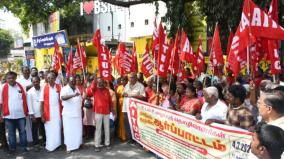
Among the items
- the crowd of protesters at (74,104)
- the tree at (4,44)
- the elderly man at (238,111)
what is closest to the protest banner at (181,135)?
the elderly man at (238,111)

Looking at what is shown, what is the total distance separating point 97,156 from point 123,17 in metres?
25.1

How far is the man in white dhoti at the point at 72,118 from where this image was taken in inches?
318

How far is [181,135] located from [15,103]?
3804mm

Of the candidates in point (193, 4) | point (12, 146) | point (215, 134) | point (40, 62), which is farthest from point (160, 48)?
point (40, 62)

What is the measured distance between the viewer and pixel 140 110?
7.55m

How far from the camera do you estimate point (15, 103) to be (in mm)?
7988

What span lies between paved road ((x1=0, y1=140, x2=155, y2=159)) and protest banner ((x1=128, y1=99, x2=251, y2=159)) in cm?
28

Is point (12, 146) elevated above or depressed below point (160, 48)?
below

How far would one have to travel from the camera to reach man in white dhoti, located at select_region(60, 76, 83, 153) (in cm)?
809

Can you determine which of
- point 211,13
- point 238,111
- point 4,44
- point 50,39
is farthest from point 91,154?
point 4,44

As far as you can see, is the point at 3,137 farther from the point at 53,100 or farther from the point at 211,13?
the point at 211,13

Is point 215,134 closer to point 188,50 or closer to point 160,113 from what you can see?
point 160,113

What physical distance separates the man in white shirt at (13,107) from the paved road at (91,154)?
310mm

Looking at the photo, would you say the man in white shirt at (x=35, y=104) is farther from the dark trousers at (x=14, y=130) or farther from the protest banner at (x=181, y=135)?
the protest banner at (x=181, y=135)
